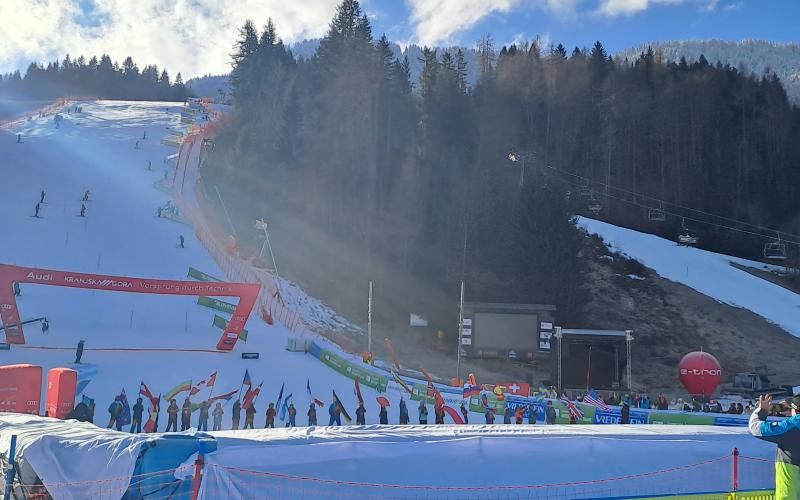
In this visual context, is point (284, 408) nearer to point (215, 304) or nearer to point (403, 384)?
point (403, 384)

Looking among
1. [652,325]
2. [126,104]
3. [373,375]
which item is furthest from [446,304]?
[126,104]

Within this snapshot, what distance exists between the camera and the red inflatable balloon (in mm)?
27781

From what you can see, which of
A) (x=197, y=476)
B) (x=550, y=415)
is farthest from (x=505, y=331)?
(x=197, y=476)

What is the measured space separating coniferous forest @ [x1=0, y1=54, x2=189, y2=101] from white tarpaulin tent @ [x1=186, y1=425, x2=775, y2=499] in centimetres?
10899

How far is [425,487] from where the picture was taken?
235 inches

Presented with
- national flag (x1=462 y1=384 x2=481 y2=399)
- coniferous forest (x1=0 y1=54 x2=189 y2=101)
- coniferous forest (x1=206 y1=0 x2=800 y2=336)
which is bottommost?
national flag (x1=462 y1=384 x2=481 y2=399)

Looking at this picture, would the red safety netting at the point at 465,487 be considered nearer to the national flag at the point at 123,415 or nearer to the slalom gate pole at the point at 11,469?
the slalom gate pole at the point at 11,469

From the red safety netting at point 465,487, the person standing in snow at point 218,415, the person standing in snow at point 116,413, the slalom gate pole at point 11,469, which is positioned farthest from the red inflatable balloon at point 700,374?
the slalom gate pole at point 11,469

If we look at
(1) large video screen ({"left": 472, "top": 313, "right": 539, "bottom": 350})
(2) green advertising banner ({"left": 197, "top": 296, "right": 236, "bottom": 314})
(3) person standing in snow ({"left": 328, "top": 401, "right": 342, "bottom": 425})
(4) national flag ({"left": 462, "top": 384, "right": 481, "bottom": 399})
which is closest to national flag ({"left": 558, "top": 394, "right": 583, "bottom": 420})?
(4) national flag ({"left": 462, "top": 384, "right": 481, "bottom": 399})

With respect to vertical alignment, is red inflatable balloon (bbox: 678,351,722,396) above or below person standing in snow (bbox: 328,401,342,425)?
above

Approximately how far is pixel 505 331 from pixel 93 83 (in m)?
93.3

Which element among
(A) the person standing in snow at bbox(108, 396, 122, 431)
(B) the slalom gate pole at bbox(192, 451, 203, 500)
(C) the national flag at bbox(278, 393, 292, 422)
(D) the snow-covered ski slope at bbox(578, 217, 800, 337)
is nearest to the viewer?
(B) the slalom gate pole at bbox(192, 451, 203, 500)

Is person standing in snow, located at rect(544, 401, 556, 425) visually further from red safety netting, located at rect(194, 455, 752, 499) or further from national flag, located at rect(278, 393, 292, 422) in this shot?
red safety netting, located at rect(194, 455, 752, 499)

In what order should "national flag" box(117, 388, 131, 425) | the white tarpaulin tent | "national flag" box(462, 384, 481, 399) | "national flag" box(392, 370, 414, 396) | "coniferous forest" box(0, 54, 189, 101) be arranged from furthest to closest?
"coniferous forest" box(0, 54, 189, 101) < "national flag" box(392, 370, 414, 396) < "national flag" box(462, 384, 481, 399) < "national flag" box(117, 388, 131, 425) < the white tarpaulin tent
